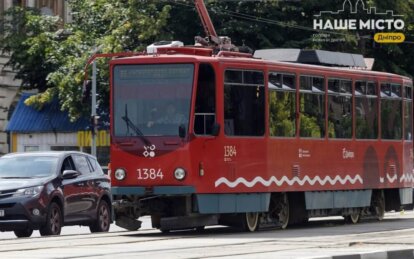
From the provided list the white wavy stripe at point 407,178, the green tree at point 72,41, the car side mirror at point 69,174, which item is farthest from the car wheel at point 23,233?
the green tree at point 72,41

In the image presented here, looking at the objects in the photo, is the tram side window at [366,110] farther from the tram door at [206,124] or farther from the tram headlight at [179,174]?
the tram headlight at [179,174]

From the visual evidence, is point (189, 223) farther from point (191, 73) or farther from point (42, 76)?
point (42, 76)

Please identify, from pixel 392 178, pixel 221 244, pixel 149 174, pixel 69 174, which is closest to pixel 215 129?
pixel 149 174

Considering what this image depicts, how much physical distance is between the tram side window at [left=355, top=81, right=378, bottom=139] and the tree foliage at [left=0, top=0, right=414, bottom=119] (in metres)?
19.8

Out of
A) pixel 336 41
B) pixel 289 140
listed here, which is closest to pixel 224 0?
pixel 336 41

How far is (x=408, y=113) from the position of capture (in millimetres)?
30500

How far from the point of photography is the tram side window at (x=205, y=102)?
74.7 ft

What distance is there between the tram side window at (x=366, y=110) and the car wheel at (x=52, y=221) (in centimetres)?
673

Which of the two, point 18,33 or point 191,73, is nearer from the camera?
point 191,73

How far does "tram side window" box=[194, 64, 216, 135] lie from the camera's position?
22766mm

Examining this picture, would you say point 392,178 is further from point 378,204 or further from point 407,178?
point 407,178

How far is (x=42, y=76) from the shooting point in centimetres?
5528

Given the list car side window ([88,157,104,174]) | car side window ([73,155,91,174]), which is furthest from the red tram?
car side window ([88,157,104,174])

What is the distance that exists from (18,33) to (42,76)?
6.72 feet
